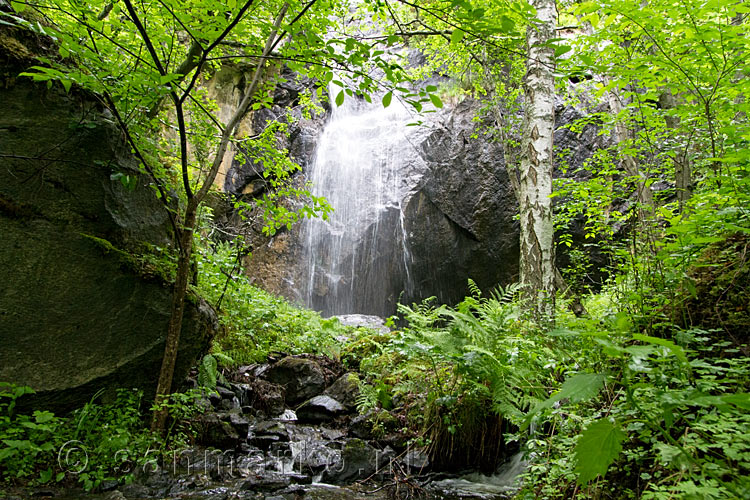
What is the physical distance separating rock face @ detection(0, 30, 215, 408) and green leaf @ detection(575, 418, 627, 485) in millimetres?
3452

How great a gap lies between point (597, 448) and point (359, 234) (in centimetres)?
1369

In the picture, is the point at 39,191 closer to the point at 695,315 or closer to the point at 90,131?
the point at 90,131

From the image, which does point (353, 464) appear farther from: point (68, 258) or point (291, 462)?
point (68, 258)

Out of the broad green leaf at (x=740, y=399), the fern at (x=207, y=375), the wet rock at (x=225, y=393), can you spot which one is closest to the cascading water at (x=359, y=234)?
the wet rock at (x=225, y=393)

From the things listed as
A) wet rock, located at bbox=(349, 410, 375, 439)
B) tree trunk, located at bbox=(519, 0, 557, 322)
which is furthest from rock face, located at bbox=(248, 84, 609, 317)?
wet rock, located at bbox=(349, 410, 375, 439)

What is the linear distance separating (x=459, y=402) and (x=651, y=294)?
5.55 ft

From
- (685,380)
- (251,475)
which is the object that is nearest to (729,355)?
(685,380)

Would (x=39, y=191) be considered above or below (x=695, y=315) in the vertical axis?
above

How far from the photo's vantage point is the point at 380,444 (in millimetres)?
3879

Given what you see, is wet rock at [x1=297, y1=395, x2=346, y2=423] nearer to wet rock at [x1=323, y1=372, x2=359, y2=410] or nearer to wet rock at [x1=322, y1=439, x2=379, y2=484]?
wet rock at [x1=323, y1=372, x2=359, y2=410]

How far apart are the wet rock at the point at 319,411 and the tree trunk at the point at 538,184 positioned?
2.71 m

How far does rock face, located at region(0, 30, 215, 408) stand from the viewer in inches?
119

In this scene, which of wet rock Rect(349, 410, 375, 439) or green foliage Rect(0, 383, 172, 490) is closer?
green foliage Rect(0, 383, 172, 490)

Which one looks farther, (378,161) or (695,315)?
(378,161)
